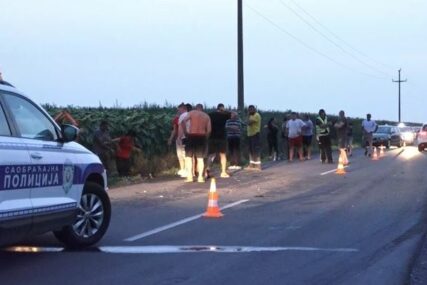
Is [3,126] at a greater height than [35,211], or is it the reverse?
[3,126]

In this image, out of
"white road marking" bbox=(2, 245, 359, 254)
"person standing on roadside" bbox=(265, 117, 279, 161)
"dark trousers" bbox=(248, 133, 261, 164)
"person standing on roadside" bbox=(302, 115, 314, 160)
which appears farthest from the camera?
"person standing on roadside" bbox=(302, 115, 314, 160)

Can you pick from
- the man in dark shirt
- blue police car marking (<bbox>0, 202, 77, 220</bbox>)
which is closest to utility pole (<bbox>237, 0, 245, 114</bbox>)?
the man in dark shirt

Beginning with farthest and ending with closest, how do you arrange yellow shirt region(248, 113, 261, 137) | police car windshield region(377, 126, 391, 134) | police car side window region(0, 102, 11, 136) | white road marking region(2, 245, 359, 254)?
police car windshield region(377, 126, 391, 134) → yellow shirt region(248, 113, 261, 137) → white road marking region(2, 245, 359, 254) → police car side window region(0, 102, 11, 136)

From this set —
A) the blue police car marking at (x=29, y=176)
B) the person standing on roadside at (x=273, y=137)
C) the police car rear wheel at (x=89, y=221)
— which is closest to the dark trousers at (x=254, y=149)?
the person standing on roadside at (x=273, y=137)

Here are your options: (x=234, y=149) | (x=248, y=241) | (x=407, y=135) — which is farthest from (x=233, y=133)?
(x=407, y=135)

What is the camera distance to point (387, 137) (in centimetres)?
4200

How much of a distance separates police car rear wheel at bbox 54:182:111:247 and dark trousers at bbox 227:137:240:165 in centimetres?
1227

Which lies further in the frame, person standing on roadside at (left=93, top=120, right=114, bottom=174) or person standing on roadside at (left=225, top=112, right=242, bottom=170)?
person standing on roadside at (left=225, top=112, right=242, bottom=170)

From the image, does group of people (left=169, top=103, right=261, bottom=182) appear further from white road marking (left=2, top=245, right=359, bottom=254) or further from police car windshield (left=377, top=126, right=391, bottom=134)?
police car windshield (left=377, top=126, right=391, bottom=134)

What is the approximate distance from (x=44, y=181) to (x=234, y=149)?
1413 cm

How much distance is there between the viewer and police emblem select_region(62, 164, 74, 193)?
8.45 m

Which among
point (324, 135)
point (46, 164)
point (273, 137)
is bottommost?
point (273, 137)

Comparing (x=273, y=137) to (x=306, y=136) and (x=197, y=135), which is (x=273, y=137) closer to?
(x=306, y=136)

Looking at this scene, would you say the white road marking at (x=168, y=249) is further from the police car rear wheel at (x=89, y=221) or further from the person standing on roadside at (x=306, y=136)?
the person standing on roadside at (x=306, y=136)
